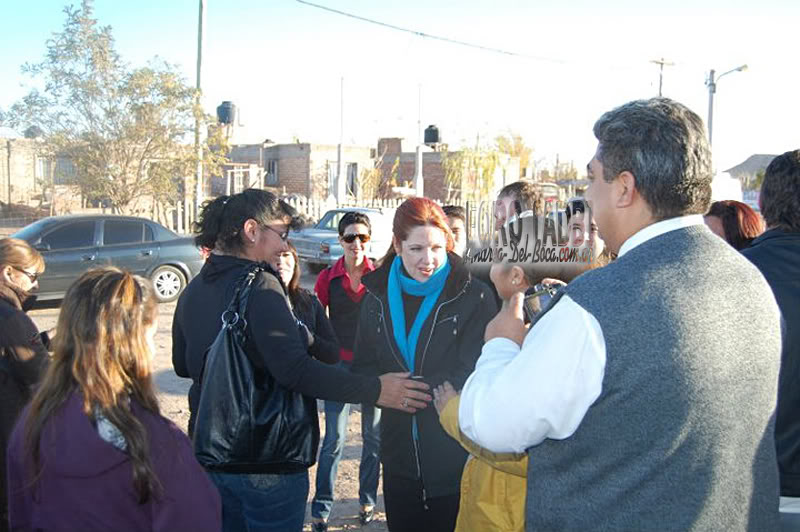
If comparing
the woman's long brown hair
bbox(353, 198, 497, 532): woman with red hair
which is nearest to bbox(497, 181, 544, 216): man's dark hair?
bbox(353, 198, 497, 532): woman with red hair

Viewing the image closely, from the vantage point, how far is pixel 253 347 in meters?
2.71

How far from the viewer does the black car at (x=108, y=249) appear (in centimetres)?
1109

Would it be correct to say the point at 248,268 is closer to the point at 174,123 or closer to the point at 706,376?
the point at 706,376

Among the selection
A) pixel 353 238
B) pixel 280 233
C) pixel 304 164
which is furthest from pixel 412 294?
pixel 304 164

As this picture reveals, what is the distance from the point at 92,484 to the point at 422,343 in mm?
1589

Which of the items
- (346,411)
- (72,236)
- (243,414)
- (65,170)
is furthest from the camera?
(65,170)

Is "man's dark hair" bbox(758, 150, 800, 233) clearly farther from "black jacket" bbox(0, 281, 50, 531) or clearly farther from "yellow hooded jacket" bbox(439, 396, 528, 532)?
"black jacket" bbox(0, 281, 50, 531)

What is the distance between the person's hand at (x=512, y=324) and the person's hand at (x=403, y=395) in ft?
3.42

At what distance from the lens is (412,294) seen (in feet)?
10.7

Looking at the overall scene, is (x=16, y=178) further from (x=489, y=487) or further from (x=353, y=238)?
(x=489, y=487)

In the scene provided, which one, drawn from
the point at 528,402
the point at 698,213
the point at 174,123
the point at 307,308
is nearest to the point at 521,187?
the point at 307,308

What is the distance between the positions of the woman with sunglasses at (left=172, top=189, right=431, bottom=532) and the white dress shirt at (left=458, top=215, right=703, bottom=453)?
1.18 metres

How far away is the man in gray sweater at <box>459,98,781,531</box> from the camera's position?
152 centimetres

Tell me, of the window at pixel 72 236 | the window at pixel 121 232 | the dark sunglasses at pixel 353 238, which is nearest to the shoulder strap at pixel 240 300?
the dark sunglasses at pixel 353 238
